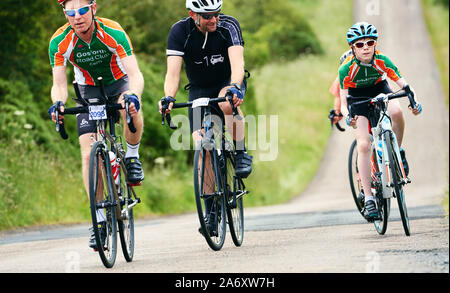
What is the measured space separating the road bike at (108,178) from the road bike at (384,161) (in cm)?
266

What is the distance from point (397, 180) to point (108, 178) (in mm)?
3064

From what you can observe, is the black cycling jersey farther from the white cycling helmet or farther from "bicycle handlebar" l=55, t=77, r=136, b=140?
"bicycle handlebar" l=55, t=77, r=136, b=140

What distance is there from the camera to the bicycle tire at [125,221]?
7699 mm

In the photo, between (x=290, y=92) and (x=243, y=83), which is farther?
(x=290, y=92)

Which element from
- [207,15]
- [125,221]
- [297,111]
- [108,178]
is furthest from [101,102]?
[297,111]

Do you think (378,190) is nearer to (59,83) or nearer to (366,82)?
(366,82)

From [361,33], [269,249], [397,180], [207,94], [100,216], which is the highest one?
[361,33]

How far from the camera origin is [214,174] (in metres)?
8.03

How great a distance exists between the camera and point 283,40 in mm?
48500

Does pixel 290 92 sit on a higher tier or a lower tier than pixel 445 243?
higher

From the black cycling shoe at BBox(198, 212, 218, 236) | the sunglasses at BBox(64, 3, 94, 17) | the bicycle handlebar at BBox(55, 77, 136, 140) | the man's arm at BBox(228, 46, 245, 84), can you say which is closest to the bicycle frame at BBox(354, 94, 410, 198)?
the man's arm at BBox(228, 46, 245, 84)

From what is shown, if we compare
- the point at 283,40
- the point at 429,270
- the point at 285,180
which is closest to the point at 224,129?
the point at 429,270
